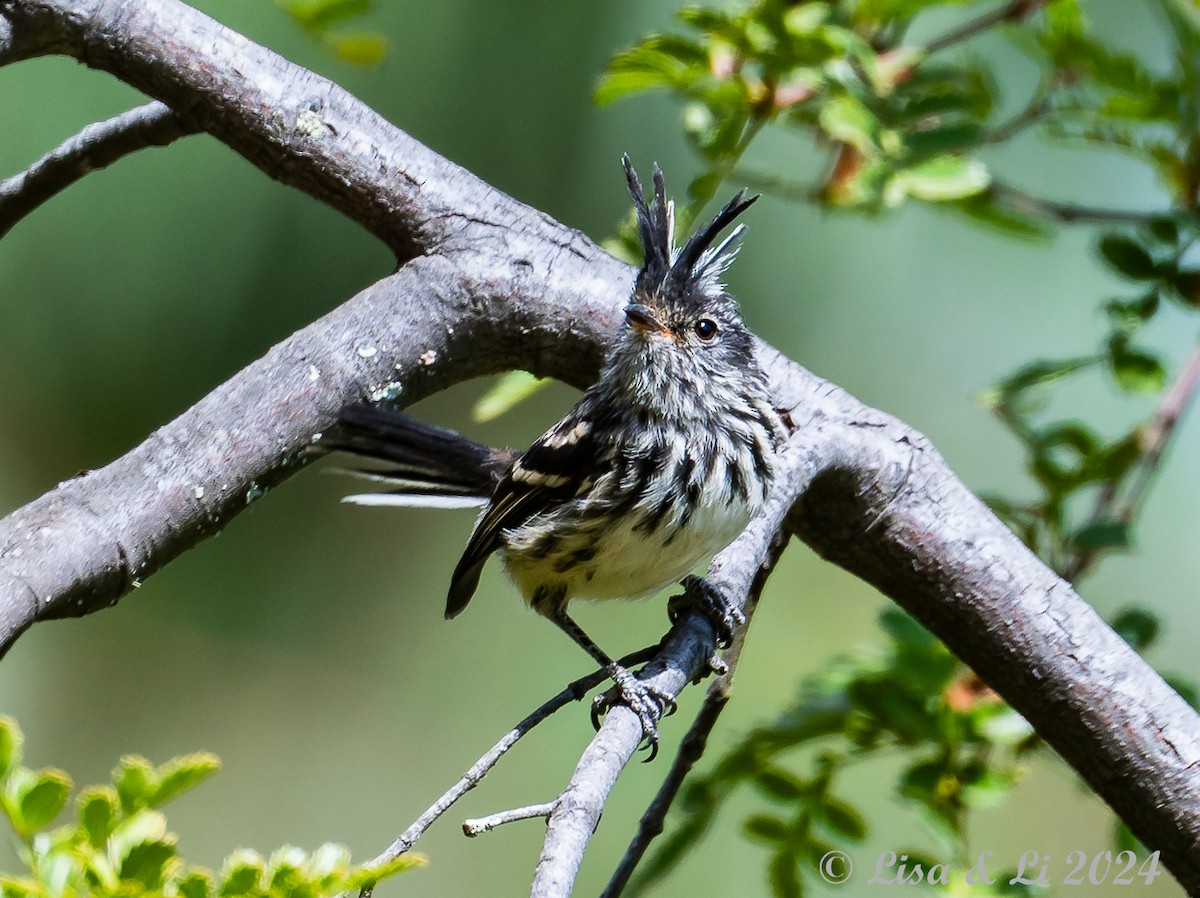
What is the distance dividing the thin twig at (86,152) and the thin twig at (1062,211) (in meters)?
1.56

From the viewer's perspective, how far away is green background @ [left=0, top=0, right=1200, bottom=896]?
420cm

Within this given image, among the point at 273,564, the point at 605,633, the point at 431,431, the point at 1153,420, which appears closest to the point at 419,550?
the point at 273,564

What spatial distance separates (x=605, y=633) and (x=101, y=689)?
195 centimetres

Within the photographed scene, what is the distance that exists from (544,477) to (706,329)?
449 millimetres

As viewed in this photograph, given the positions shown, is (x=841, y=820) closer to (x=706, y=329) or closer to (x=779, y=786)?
(x=779, y=786)


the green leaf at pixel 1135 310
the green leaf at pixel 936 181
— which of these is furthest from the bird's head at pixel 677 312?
the green leaf at pixel 1135 310

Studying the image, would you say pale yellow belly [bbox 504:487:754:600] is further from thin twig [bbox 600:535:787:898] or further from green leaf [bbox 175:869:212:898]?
green leaf [bbox 175:869:212:898]

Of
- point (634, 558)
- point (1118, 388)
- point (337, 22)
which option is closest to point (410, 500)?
point (634, 558)

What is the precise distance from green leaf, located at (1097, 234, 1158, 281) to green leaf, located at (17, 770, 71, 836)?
1935 millimetres

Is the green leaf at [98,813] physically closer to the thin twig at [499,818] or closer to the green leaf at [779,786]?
the thin twig at [499,818]

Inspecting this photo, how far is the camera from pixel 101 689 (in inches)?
175

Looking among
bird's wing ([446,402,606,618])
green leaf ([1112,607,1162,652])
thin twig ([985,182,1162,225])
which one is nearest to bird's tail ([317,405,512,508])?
bird's wing ([446,402,606,618])

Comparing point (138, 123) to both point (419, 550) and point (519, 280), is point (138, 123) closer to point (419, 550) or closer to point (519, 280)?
point (519, 280)

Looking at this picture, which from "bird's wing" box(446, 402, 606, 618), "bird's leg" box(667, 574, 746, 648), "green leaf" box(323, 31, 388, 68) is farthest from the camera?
"bird's wing" box(446, 402, 606, 618)
